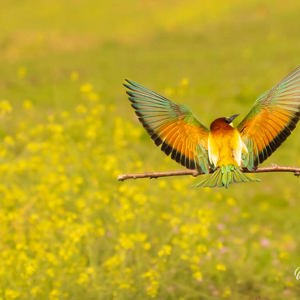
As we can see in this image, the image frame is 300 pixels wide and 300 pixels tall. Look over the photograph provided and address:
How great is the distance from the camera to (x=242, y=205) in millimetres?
8211

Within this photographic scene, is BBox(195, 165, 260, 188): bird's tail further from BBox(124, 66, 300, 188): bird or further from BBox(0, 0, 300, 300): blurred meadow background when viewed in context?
BBox(0, 0, 300, 300): blurred meadow background

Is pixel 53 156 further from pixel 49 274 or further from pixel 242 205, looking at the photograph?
pixel 242 205

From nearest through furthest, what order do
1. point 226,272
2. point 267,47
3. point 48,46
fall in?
point 226,272 < point 267,47 < point 48,46

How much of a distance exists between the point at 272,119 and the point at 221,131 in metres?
0.20

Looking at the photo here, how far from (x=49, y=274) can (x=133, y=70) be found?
1153 centimetres

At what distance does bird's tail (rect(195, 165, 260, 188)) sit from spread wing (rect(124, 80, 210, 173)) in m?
0.04

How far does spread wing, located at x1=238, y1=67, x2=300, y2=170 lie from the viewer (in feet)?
6.92

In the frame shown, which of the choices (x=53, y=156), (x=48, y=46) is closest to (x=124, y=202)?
(x=53, y=156)

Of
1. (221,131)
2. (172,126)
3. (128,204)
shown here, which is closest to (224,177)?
(221,131)

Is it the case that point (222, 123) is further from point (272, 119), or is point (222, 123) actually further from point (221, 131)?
point (272, 119)

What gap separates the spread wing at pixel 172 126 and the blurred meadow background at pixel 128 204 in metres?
0.10

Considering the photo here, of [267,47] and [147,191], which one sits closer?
[147,191]

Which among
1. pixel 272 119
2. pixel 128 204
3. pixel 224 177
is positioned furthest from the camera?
pixel 128 204

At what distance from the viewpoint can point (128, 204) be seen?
510cm
